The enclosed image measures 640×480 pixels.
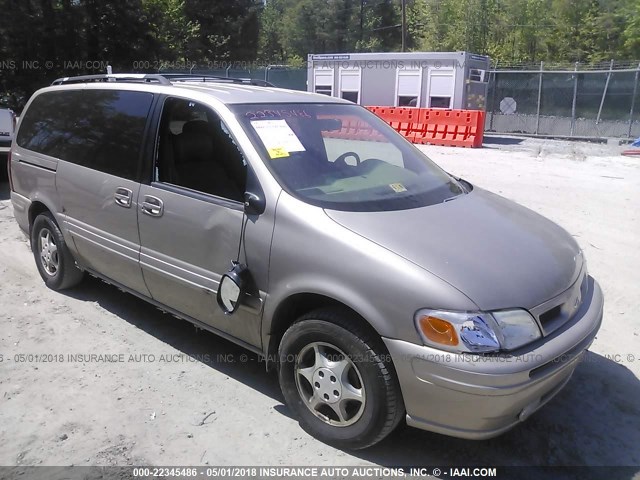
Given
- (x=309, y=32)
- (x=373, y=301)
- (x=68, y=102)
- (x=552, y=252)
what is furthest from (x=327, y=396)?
(x=309, y=32)

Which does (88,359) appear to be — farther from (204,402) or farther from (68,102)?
(68,102)

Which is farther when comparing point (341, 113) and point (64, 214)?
point (64, 214)

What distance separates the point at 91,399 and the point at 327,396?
1550 millimetres

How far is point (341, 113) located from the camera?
4035 millimetres

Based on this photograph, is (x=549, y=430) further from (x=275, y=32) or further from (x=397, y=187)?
(x=275, y=32)

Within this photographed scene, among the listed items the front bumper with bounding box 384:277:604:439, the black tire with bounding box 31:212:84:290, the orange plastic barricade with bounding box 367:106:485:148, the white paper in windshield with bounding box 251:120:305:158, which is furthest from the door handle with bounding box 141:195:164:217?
the orange plastic barricade with bounding box 367:106:485:148

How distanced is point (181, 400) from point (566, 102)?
1939cm

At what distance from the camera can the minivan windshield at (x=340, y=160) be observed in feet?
10.6

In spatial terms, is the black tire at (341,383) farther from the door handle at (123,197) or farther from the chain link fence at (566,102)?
the chain link fence at (566,102)

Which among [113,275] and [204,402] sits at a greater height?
[113,275]

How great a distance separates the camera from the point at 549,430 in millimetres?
3260

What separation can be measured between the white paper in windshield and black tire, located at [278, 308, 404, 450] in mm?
993

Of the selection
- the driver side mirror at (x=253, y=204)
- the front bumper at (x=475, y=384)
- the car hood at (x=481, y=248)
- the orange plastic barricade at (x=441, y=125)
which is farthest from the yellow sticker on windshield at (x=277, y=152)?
the orange plastic barricade at (x=441, y=125)

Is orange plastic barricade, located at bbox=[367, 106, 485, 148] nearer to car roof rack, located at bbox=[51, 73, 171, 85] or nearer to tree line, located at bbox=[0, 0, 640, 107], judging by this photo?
car roof rack, located at bbox=[51, 73, 171, 85]
